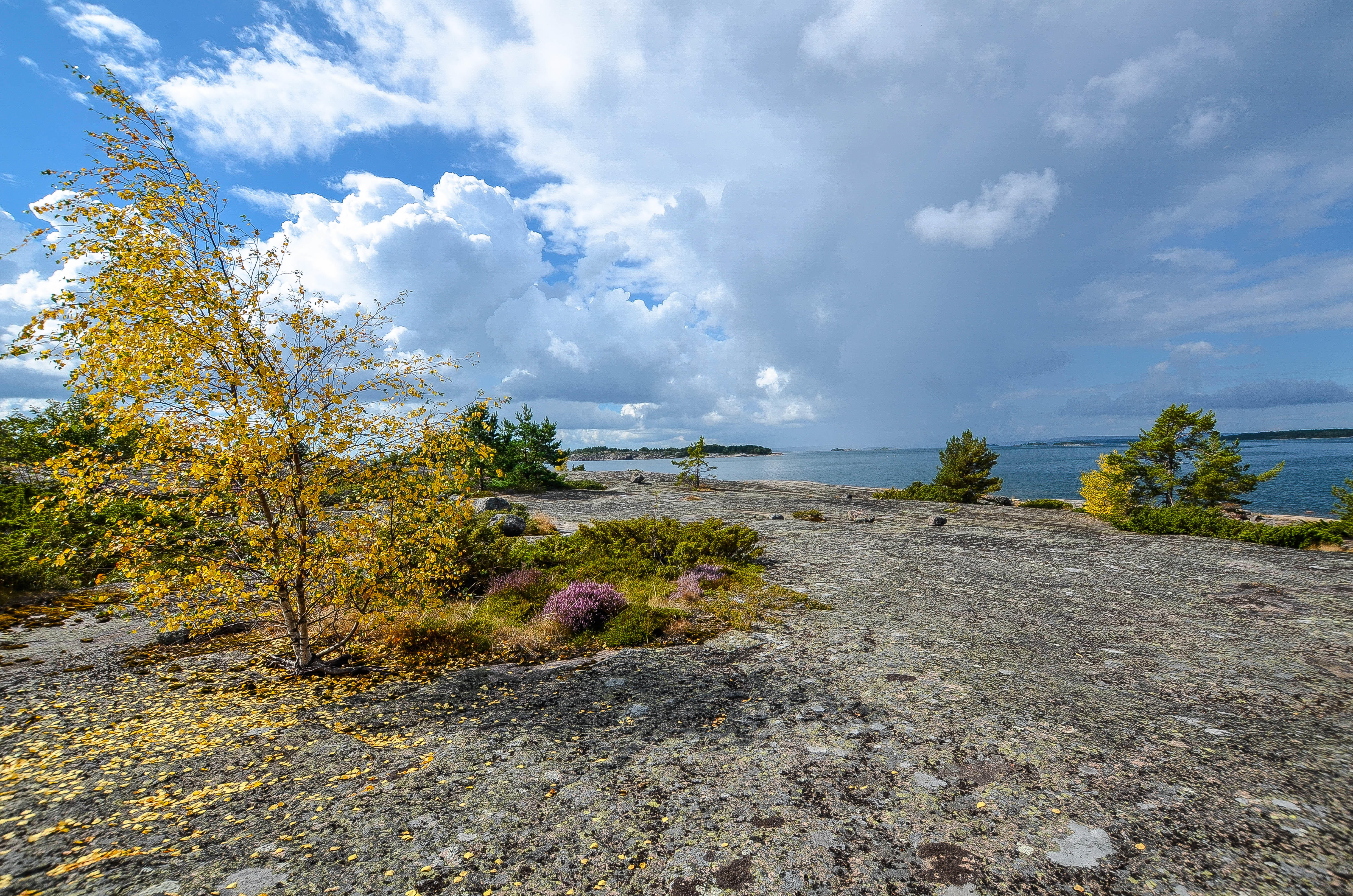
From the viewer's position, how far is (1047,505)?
123ft

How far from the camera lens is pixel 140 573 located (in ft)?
16.9

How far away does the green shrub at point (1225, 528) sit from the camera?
14.8m

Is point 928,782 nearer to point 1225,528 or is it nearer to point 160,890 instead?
point 160,890

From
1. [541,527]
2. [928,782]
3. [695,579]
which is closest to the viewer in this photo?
[928,782]

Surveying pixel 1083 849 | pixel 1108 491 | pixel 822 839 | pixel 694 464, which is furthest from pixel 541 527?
pixel 1108 491

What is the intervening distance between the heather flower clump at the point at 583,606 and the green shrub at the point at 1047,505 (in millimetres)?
38069

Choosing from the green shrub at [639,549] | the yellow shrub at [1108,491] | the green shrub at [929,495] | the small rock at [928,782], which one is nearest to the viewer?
the small rock at [928,782]

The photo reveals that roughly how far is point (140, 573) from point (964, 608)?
10.9 meters

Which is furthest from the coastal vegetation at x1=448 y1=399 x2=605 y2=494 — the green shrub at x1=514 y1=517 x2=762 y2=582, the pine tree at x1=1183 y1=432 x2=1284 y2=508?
the pine tree at x1=1183 y1=432 x2=1284 y2=508

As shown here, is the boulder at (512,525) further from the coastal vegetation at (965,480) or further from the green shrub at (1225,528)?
the coastal vegetation at (965,480)

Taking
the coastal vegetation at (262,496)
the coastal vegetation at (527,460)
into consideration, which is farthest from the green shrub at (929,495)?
the coastal vegetation at (262,496)

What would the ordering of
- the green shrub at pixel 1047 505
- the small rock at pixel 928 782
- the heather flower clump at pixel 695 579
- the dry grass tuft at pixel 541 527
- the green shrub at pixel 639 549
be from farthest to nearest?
the green shrub at pixel 1047 505, the dry grass tuft at pixel 541 527, the green shrub at pixel 639 549, the heather flower clump at pixel 695 579, the small rock at pixel 928 782

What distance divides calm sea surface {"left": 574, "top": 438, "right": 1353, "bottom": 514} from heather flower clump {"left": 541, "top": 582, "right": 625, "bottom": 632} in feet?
177

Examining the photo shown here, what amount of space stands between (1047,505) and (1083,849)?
42.5 m
